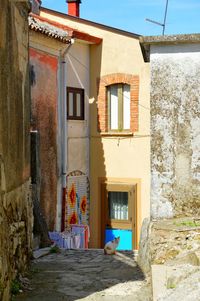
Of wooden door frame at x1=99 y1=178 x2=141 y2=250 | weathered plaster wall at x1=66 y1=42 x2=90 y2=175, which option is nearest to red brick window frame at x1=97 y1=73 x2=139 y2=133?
weathered plaster wall at x1=66 y1=42 x2=90 y2=175

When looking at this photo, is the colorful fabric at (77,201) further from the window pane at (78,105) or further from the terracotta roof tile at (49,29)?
the terracotta roof tile at (49,29)

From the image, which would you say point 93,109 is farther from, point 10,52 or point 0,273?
point 0,273

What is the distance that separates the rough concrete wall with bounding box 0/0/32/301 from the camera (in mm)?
6762

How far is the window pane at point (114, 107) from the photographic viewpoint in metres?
18.2

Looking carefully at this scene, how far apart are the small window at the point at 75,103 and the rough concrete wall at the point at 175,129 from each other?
920 centimetres

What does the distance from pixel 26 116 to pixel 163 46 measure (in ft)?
7.89

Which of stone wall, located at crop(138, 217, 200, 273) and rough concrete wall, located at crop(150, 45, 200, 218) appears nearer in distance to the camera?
stone wall, located at crop(138, 217, 200, 273)

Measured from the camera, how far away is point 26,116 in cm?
888

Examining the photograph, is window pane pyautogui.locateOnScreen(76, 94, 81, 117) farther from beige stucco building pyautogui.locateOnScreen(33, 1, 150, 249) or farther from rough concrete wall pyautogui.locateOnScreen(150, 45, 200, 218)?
rough concrete wall pyautogui.locateOnScreen(150, 45, 200, 218)

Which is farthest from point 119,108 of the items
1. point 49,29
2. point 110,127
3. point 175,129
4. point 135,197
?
point 175,129

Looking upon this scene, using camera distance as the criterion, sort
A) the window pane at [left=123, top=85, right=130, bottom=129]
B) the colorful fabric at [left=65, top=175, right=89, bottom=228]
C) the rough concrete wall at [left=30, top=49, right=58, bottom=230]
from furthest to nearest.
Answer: the window pane at [left=123, top=85, right=130, bottom=129]
the colorful fabric at [left=65, top=175, right=89, bottom=228]
the rough concrete wall at [left=30, top=49, right=58, bottom=230]

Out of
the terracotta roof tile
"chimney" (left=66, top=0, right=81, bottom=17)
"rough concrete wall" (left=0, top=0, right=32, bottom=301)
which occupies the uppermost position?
"chimney" (left=66, top=0, right=81, bottom=17)

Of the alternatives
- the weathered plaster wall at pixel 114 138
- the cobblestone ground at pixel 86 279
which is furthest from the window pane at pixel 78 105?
the cobblestone ground at pixel 86 279

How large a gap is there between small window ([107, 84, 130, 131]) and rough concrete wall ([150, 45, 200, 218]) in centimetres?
969
